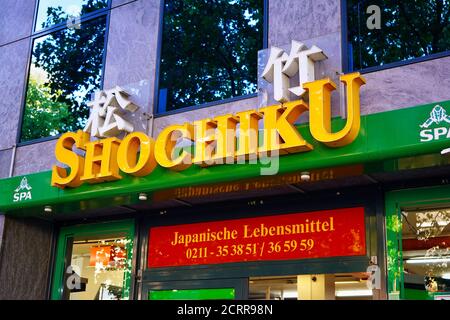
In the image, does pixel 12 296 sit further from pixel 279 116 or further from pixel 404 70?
pixel 404 70

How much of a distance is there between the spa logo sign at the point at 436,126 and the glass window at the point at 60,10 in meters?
6.31

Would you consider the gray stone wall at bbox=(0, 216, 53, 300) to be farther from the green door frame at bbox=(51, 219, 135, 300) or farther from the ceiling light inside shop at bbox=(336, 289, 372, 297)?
the ceiling light inside shop at bbox=(336, 289, 372, 297)

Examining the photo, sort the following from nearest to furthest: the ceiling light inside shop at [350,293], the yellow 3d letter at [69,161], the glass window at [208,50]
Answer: the yellow 3d letter at [69,161], the glass window at [208,50], the ceiling light inside shop at [350,293]

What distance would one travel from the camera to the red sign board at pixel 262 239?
7.54 m

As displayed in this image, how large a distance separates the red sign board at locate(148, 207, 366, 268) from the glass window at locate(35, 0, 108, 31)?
408 centimetres

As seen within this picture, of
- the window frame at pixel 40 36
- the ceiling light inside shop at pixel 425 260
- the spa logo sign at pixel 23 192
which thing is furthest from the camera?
the window frame at pixel 40 36

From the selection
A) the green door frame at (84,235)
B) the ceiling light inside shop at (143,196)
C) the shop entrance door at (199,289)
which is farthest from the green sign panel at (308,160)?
the shop entrance door at (199,289)

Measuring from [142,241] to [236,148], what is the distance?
8.93 feet

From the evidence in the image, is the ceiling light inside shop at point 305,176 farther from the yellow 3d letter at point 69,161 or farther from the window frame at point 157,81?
the yellow 3d letter at point 69,161

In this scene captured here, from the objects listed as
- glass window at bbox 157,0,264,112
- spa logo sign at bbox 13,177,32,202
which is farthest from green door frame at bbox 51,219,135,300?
glass window at bbox 157,0,264,112

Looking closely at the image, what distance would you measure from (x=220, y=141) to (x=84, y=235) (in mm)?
3729

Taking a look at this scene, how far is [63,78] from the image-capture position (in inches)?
411

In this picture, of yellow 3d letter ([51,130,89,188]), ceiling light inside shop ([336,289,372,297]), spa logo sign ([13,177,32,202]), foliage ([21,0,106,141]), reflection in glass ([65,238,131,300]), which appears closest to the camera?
yellow 3d letter ([51,130,89,188])

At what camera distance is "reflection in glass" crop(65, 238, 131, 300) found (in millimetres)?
9133
